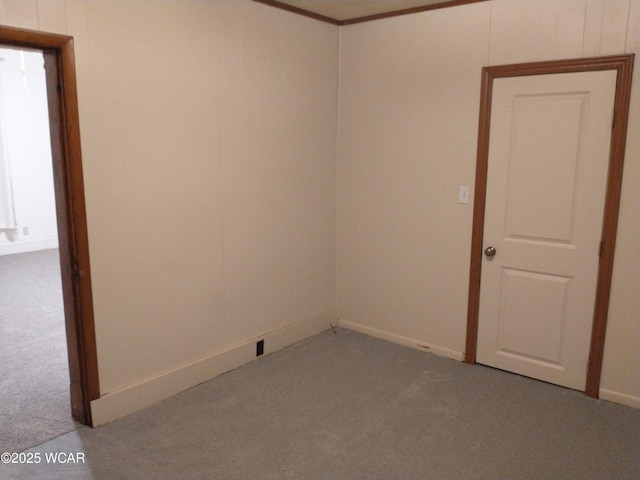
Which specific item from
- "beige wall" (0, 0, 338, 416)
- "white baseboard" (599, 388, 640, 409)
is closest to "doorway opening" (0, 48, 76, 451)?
"beige wall" (0, 0, 338, 416)

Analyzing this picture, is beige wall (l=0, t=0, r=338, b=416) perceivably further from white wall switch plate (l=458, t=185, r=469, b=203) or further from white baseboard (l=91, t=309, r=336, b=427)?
white wall switch plate (l=458, t=185, r=469, b=203)

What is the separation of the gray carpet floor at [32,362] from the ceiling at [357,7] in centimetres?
286

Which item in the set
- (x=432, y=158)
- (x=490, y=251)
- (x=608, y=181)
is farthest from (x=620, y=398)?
(x=432, y=158)

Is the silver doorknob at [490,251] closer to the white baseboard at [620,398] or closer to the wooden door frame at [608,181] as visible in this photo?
the wooden door frame at [608,181]

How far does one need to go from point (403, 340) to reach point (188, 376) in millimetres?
1697

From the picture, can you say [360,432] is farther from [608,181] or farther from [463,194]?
[608,181]

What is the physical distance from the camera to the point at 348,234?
13.7ft

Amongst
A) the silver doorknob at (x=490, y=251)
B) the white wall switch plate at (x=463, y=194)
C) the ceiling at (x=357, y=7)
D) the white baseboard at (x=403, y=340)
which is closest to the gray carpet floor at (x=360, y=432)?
the white baseboard at (x=403, y=340)

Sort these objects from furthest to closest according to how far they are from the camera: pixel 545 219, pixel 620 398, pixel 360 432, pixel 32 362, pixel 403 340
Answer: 1. pixel 403 340
2. pixel 32 362
3. pixel 545 219
4. pixel 620 398
5. pixel 360 432

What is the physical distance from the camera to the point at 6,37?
7.08 ft

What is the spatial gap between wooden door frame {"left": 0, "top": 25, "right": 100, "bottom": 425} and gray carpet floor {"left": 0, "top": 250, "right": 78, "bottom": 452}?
0.21 metres

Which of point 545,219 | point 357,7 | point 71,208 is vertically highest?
point 357,7

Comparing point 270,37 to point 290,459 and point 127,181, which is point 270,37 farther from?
point 290,459

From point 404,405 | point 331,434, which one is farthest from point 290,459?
point 404,405
